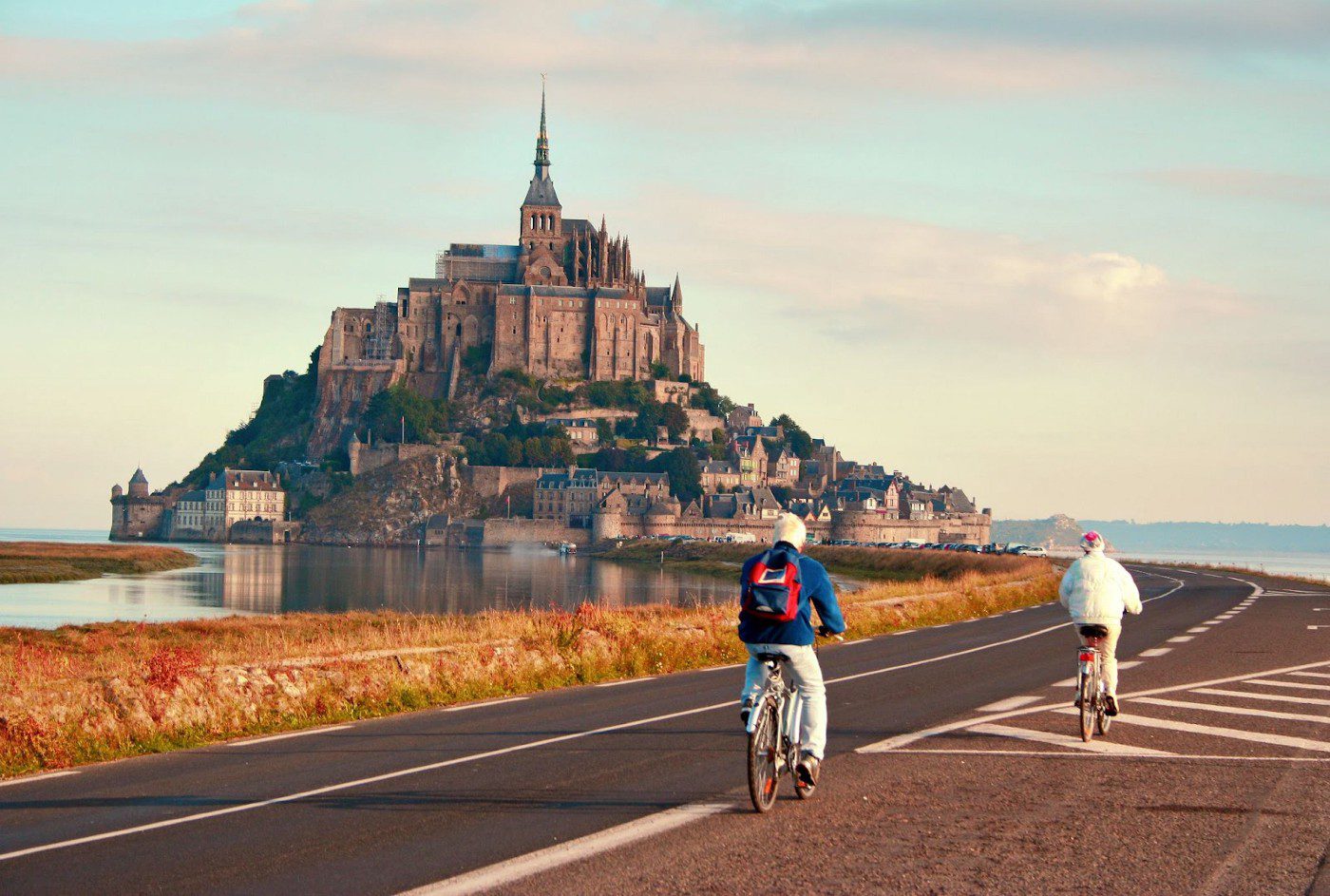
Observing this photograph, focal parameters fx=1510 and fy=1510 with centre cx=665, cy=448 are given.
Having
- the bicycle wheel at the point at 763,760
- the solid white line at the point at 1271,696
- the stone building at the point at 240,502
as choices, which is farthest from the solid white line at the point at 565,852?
the stone building at the point at 240,502

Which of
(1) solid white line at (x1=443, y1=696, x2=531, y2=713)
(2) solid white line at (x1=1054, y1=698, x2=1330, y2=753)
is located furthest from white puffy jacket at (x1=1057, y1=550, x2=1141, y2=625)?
(1) solid white line at (x1=443, y1=696, x2=531, y2=713)

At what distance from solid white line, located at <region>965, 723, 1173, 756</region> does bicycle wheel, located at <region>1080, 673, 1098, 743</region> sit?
0.33 feet

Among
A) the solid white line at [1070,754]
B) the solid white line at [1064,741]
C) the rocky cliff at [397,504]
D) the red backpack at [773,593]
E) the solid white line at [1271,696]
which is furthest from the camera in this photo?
the rocky cliff at [397,504]

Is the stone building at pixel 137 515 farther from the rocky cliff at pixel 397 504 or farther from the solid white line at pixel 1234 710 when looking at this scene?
the solid white line at pixel 1234 710

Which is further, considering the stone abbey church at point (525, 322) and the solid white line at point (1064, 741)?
the stone abbey church at point (525, 322)

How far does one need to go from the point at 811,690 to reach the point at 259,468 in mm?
182949

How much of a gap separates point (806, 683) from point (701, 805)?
41.8 inches

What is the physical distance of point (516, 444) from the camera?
548 feet

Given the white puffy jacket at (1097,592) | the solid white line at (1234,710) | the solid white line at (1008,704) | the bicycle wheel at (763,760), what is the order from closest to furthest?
the bicycle wheel at (763,760)
the white puffy jacket at (1097,592)
the solid white line at (1234,710)
the solid white line at (1008,704)

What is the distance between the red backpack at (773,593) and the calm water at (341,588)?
82.5 ft

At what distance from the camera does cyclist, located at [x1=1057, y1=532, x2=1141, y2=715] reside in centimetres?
1281

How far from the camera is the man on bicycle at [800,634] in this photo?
9469 mm

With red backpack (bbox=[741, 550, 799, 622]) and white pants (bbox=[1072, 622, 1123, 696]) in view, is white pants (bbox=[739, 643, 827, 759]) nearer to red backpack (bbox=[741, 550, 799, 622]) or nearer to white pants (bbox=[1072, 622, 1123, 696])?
red backpack (bbox=[741, 550, 799, 622])

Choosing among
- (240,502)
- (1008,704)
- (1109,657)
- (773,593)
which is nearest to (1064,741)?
(1109,657)
